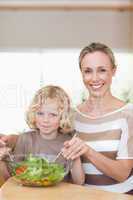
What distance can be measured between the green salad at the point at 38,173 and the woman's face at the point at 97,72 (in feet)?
1.16

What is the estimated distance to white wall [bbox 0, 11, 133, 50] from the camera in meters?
1.69

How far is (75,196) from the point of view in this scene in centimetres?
127

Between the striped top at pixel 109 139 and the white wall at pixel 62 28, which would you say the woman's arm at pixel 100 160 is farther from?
the white wall at pixel 62 28

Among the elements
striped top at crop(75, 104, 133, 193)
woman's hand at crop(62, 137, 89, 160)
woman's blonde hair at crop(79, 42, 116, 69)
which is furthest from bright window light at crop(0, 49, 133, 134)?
woman's hand at crop(62, 137, 89, 160)

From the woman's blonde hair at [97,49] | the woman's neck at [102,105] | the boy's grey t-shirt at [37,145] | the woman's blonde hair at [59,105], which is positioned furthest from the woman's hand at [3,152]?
the woman's blonde hair at [97,49]

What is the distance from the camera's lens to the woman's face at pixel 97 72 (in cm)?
155

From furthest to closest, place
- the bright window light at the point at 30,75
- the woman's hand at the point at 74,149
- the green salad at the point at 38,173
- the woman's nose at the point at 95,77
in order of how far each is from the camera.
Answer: the bright window light at the point at 30,75 < the woman's nose at the point at 95,77 < the woman's hand at the point at 74,149 < the green salad at the point at 38,173

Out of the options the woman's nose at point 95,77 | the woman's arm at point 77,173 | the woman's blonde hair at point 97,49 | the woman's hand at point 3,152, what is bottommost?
the woman's arm at point 77,173

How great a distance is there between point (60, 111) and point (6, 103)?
288 mm

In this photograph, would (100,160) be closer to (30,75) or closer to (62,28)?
(30,75)

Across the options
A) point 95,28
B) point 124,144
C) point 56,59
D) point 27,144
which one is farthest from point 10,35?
point 124,144

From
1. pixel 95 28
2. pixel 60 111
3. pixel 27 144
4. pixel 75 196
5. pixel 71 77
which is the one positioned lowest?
pixel 75 196

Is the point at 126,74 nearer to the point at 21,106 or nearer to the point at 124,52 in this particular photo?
the point at 124,52

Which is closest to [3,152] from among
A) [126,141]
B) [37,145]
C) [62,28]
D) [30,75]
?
[37,145]
